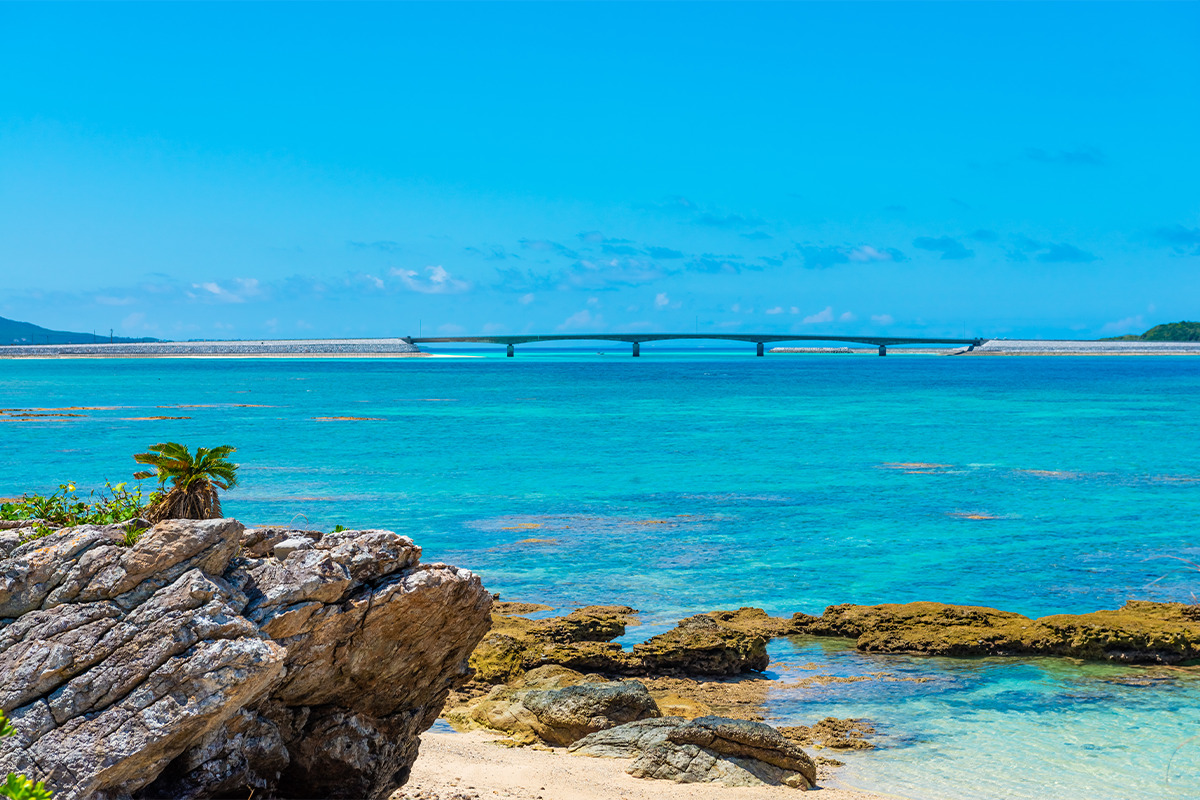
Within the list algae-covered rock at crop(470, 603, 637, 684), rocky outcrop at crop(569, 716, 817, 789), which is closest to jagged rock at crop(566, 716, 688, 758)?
rocky outcrop at crop(569, 716, 817, 789)

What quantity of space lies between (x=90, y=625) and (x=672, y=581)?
60.1 ft

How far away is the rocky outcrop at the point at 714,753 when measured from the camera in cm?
1312

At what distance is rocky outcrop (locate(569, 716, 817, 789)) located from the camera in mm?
13125

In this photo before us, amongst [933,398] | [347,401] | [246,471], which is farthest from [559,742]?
[933,398]

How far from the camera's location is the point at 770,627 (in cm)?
2127

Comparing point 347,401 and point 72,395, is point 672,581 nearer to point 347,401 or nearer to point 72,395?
point 347,401

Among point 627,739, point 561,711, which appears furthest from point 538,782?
point 561,711

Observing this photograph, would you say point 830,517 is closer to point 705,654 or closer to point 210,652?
point 705,654

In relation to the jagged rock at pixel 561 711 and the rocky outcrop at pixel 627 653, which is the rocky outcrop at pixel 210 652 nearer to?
the jagged rock at pixel 561 711

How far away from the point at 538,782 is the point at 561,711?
8.41 feet

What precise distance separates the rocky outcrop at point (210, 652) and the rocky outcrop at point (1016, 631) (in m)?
12.2

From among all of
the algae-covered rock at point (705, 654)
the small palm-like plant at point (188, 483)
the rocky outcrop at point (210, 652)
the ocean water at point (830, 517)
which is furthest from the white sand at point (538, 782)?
the algae-covered rock at point (705, 654)

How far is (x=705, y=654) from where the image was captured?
18438 millimetres

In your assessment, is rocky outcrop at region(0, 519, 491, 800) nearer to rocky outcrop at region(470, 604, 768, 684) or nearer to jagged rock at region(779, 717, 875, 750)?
jagged rock at region(779, 717, 875, 750)
